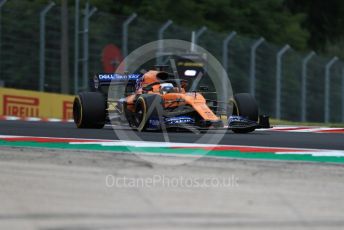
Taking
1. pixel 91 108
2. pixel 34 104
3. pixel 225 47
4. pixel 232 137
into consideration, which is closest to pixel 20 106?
pixel 34 104

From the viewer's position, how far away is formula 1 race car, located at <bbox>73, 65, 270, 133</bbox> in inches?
474

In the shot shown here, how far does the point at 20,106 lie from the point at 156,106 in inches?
456

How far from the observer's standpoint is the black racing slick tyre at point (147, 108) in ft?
39.3

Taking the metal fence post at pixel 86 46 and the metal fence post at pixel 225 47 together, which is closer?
the metal fence post at pixel 86 46

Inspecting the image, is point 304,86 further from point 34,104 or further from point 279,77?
point 34,104

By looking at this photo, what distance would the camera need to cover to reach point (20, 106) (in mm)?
22938

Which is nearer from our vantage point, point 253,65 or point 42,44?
point 42,44

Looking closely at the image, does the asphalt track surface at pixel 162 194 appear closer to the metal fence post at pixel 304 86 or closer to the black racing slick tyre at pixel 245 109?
the black racing slick tyre at pixel 245 109

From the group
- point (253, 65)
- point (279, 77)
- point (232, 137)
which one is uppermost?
point (253, 65)

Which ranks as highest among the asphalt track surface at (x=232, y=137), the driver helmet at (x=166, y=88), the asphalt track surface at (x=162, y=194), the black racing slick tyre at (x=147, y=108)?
the driver helmet at (x=166, y=88)

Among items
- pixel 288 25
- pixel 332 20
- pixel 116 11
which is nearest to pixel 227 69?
pixel 116 11

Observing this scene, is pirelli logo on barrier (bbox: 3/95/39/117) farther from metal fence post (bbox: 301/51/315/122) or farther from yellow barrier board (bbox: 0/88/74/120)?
metal fence post (bbox: 301/51/315/122)

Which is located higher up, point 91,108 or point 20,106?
point 20,106

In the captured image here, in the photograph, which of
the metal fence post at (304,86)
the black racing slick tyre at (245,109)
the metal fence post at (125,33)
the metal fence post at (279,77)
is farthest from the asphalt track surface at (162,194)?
the metal fence post at (304,86)
